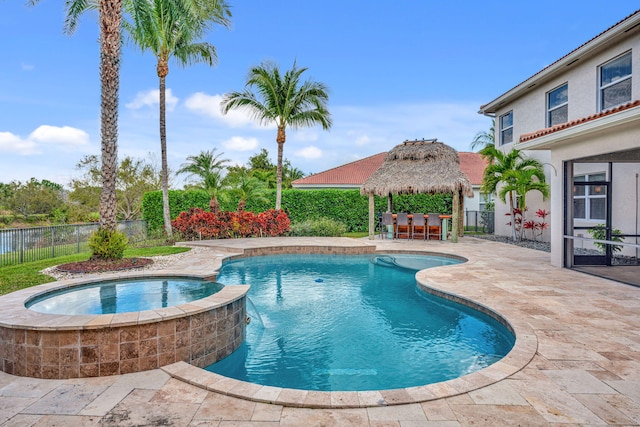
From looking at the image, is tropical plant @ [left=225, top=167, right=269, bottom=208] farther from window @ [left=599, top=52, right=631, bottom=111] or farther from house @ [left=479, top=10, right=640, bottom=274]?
window @ [left=599, top=52, right=631, bottom=111]

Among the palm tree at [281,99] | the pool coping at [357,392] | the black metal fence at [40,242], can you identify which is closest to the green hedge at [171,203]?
the palm tree at [281,99]

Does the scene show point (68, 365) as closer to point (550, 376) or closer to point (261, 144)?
point (550, 376)

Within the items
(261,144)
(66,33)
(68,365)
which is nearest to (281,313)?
(68,365)

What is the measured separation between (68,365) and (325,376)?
9.30ft

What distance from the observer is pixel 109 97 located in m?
9.84

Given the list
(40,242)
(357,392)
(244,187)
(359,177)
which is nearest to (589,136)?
(357,392)

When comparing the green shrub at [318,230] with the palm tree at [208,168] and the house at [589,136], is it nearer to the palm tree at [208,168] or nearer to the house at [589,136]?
the palm tree at [208,168]

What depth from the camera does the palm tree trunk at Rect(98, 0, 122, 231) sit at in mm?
9695

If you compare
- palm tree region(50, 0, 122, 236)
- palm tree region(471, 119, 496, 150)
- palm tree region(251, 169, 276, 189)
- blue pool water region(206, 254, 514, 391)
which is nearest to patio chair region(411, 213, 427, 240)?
blue pool water region(206, 254, 514, 391)

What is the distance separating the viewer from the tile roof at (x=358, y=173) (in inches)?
1092

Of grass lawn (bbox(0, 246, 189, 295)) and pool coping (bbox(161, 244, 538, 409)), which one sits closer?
pool coping (bbox(161, 244, 538, 409))

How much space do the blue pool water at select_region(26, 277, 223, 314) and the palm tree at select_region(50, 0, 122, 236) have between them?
3887mm

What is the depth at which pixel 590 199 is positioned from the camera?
41.5 feet

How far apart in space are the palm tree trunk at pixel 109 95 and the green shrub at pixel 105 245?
0.23 meters
